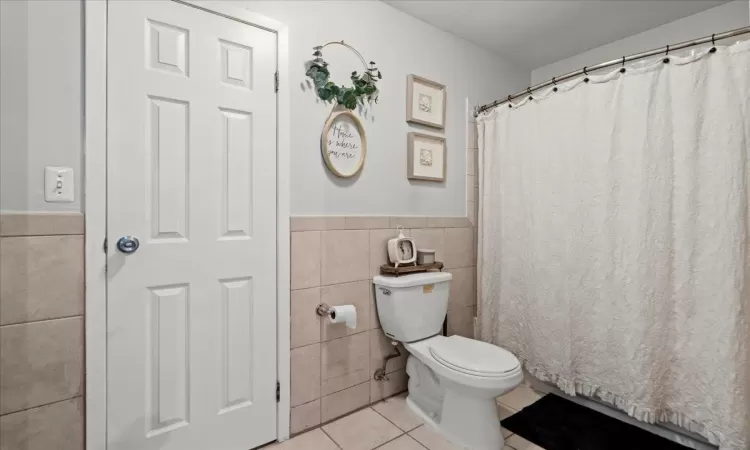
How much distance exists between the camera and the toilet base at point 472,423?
1.54m

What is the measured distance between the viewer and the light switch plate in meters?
1.14

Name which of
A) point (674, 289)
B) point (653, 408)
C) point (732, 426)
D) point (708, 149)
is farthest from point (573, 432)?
point (708, 149)

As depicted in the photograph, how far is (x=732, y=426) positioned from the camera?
138 centimetres

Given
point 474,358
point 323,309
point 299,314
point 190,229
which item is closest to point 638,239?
point 474,358

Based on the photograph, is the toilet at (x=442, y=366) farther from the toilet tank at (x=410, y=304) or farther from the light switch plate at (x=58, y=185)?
the light switch plate at (x=58, y=185)

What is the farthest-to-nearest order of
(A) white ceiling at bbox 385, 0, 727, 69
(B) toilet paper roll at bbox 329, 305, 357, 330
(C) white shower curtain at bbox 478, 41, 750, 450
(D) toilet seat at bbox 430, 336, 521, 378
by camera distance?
(A) white ceiling at bbox 385, 0, 727, 69
(B) toilet paper roll at bbox 329, 305, 357, 330
(D) toilet seat at bbox 430, 336, 521, 378
(C) white shower curtain at bbox 478, 41, 750, 450

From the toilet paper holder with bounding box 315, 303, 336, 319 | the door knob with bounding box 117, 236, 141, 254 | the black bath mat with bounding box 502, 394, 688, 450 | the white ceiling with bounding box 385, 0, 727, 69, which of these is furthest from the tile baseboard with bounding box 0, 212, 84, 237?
the black bath mat with bounding box 502, 394, 688, 450

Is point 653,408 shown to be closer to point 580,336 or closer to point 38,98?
point 580,336

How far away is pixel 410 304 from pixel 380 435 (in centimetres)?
62

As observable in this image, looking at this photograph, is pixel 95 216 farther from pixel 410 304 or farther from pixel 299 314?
pixel 410 304

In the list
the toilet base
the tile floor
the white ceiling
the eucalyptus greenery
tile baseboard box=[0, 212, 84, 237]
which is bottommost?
the tile floor

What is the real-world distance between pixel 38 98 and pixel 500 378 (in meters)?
1.93

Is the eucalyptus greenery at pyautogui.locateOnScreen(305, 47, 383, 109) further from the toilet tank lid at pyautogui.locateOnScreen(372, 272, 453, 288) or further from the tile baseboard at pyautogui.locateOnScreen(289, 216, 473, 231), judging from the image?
the toilet tank lid at pyautogui.locateOnScreen(372, 272, 453, 288)

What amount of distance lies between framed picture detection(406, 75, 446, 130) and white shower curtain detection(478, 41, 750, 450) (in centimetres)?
41
